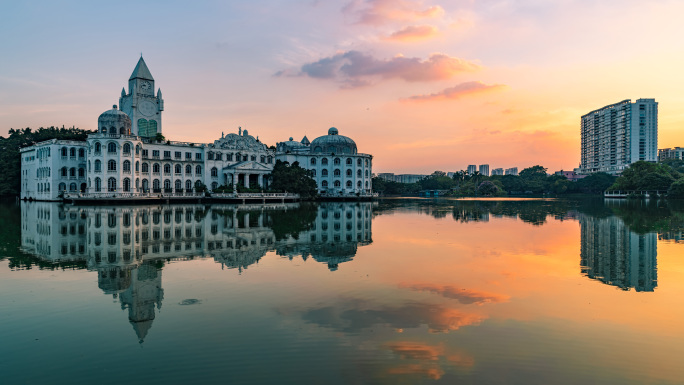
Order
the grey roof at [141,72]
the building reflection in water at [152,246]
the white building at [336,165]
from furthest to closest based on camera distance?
1. the white building at [336,165]
2. the grey roof at [141,72]
3. the building reflection in water at [152,246]

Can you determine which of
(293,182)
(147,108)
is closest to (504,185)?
(293,182)

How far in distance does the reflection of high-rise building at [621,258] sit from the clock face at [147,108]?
10677 centimetres

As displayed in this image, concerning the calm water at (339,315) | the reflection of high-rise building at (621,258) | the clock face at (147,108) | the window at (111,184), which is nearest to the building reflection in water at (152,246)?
the calm water at (339,315)

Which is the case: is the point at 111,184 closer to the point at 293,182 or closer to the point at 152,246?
the point at 293,182

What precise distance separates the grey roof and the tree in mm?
47687

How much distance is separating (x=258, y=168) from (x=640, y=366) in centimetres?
9285

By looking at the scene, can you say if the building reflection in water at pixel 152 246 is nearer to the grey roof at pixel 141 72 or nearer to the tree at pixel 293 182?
the tree at pixel 293 182

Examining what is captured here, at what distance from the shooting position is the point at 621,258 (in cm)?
2034

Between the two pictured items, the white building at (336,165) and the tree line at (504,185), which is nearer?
the white building at (336,165)

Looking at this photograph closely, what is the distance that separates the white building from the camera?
Answer: 113750 mm

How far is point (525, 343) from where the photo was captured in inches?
374

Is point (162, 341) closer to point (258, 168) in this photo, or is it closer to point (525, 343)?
point (525, 343)

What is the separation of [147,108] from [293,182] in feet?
166

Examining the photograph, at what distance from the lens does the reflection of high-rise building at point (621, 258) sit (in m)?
15.9
